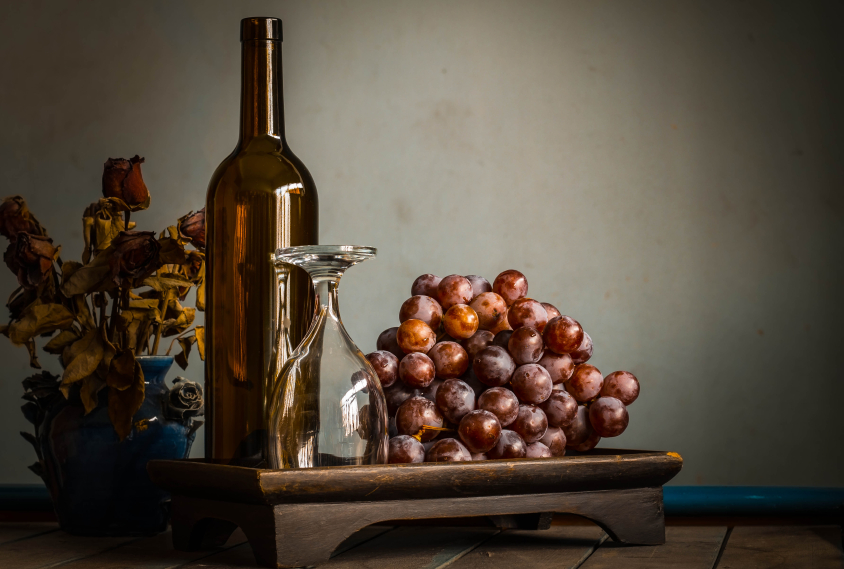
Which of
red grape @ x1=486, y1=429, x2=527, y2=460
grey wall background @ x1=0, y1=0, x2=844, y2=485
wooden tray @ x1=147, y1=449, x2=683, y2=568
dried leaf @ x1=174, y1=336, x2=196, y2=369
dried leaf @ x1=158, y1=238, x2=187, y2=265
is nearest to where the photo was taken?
wooden tray @ x1=147, y1=449, x2=683, y2=568

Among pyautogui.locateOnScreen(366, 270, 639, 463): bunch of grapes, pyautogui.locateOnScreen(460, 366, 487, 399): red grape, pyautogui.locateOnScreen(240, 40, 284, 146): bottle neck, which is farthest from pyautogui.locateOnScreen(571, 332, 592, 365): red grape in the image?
pyautogui.locateOnScreen(240, 40, 284, 146): bottle neck

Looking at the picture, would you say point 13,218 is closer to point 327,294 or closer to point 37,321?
point 37,321

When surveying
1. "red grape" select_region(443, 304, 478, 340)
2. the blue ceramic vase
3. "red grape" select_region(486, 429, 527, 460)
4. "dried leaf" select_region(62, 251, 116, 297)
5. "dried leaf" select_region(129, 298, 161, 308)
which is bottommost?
the blue ceramic vase

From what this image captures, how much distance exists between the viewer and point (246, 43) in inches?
30.8

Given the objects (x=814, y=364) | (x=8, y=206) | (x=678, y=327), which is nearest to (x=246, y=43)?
(x=8, y=206)

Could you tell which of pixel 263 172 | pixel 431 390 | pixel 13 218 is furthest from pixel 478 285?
pixel 13 218

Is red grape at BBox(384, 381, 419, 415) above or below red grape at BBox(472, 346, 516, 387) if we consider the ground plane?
below

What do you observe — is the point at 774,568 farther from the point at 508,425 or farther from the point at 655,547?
the point at 508,425

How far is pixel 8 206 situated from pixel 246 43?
0.29 meters

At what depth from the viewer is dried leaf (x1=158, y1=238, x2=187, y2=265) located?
2.62ft

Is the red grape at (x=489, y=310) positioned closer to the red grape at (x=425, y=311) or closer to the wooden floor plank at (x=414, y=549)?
the red grape at (x=425, y=311)

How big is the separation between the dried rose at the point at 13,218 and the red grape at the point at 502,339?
0.48 meters

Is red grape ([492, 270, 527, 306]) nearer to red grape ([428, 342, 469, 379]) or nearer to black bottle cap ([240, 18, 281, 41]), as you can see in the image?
red grape ([428, 342, 469, 379])

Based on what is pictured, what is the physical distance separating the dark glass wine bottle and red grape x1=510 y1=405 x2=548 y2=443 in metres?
0.21
